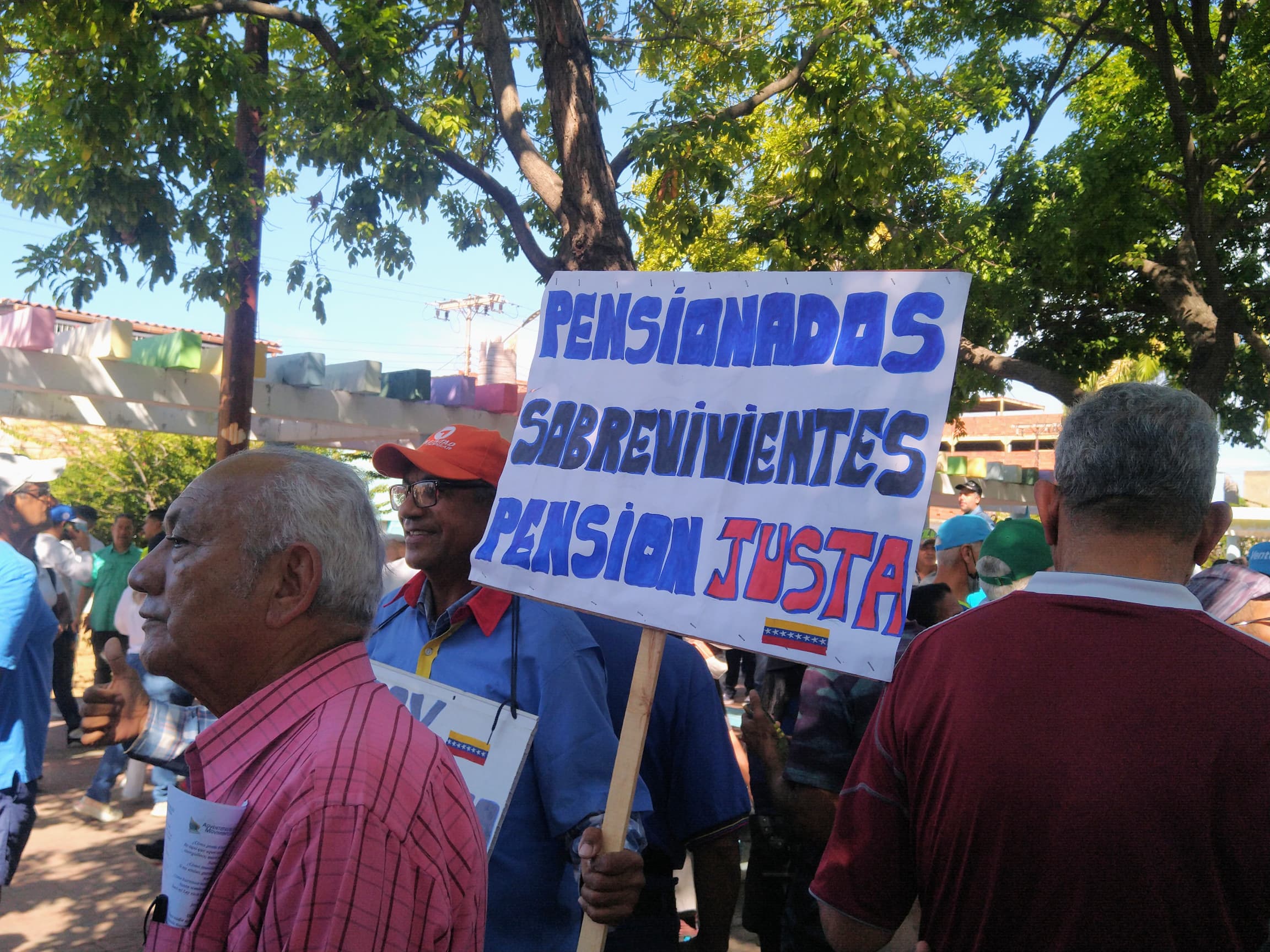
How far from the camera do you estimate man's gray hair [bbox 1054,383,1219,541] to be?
1.54m

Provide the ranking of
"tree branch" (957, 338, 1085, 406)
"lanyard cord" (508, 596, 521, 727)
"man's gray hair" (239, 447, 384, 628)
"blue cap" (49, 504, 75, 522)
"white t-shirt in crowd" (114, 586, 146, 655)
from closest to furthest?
"man's gray hair" (239, 447, 384, 628) < "lanyard cord" (508, 596, 521, 727) < "white t-shirt in crowd" (114, 586, 146, 655) < "blue cap" (49, 504, 75, 522) < "tree branch" (957, 338, 1085, 406)

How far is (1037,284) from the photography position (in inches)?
434

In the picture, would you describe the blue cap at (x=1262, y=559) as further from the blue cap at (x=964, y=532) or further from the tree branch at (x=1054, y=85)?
the tree branch at (x=1054, y=85)

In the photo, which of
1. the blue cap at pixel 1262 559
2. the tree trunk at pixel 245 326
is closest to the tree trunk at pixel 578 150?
the tree trunk at pixel 245 326

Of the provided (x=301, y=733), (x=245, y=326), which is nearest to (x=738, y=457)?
(x=301, y=733)

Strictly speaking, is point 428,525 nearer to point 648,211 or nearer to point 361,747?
point 361,747

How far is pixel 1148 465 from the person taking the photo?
1541 mm

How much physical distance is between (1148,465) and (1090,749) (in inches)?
17.4

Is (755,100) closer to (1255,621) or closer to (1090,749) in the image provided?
(1255,621)

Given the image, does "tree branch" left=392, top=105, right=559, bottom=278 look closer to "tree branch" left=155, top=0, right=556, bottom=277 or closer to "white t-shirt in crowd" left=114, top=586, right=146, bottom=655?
"tree branch" left=155, top=0, right=556, bottom=277

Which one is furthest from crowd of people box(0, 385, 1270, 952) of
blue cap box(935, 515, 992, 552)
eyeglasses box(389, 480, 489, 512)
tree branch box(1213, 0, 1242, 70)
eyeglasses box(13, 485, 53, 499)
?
tree branch box(1213, 0, 1242, 70)

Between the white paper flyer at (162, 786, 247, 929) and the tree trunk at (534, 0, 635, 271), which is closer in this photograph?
the white paper flyer at (162, 786, 247, 929)

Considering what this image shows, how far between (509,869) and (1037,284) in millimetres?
10459

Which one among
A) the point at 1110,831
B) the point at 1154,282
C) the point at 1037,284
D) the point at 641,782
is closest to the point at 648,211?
the point at 1037,284
